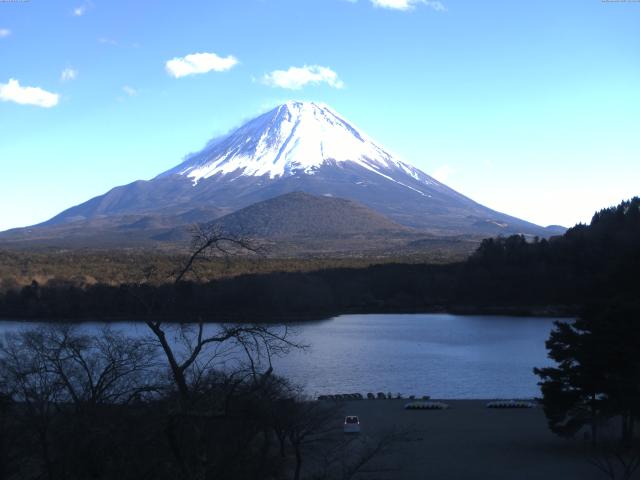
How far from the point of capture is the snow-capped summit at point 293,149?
120438 mm

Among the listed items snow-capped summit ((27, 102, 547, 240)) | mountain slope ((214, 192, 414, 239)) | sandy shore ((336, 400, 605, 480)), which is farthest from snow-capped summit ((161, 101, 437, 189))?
sandy shore ((336, 400, 605, 480))

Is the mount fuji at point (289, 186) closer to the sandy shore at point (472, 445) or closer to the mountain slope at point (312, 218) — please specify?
the mountain slope at point (312, 218)

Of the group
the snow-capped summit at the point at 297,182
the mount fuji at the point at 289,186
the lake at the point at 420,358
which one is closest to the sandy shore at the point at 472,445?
the lake at the point at 420,358

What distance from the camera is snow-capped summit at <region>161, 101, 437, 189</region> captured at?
4742 inches

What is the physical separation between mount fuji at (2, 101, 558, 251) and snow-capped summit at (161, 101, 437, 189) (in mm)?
153

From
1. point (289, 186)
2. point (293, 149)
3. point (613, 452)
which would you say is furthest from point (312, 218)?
point (613, 452)

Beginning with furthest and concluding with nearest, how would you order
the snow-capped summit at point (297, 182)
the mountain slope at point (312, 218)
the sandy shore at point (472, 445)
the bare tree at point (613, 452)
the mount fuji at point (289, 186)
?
the snow-capped summit at point (297, 182), the mount fuji at point (289, 186), the mountain slope at point (312, 218), the sandy shore at point (472, 445), the bare tree at point (613, 452)

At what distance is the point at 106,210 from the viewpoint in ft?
394

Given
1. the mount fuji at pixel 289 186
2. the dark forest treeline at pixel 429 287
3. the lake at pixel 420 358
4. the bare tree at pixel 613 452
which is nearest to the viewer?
the bare tree at pixel 613 452

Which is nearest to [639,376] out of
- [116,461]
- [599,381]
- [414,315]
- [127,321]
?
[599,381]

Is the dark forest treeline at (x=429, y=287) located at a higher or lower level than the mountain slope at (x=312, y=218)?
lower

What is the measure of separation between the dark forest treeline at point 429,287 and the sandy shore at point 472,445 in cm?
1799

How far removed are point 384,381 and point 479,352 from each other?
19.8 ft

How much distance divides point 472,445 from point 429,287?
3229 cm
